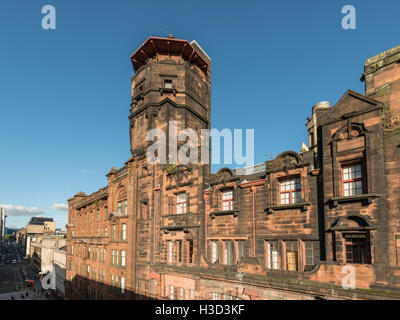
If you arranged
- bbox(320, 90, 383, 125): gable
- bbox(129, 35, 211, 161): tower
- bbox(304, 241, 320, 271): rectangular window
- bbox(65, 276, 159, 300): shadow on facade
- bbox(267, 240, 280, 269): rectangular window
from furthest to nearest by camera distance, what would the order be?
bbox(129, 35, 211, 161): tower < bbox(65, 276, 159, 300): shadow on facade < bbox(267, 240, 280, 269): rectangular window < bbox(304, 241, 320, 271): rectangular window < bbox(320, 90, 383, 125): gable

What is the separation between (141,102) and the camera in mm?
32438

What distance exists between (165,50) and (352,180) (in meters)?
24.6

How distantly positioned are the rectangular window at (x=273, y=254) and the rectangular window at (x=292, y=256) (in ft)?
2.08

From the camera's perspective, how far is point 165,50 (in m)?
31.6

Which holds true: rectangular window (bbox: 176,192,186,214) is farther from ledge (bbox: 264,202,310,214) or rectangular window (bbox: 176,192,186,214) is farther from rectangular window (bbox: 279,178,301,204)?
rectangular window (bbox: 279,178,301,204)

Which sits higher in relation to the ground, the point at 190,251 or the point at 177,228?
the point at 177,228

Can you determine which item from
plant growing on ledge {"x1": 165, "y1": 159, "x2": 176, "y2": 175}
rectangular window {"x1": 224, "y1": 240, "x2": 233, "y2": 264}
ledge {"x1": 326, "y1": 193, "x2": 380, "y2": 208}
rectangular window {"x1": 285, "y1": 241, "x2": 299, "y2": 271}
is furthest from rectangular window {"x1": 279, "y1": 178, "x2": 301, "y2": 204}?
plant growing on ledge {"x1": 165, "y1": 159, "x2": 176, "y2": 175}

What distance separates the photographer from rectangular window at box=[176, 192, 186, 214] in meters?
25.0

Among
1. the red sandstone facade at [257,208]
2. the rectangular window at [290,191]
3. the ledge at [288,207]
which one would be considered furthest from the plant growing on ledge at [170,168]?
the rectangular window at [290,191]

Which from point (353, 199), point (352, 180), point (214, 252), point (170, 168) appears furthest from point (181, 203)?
point (353, 199)

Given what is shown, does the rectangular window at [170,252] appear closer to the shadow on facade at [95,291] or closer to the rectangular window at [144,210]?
the shadow on facade at [95,291]

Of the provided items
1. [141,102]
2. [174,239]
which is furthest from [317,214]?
[141,102]

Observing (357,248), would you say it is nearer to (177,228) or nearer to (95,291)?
(177,228)

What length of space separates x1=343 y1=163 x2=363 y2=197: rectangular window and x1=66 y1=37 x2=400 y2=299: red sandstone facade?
2.1 inches
